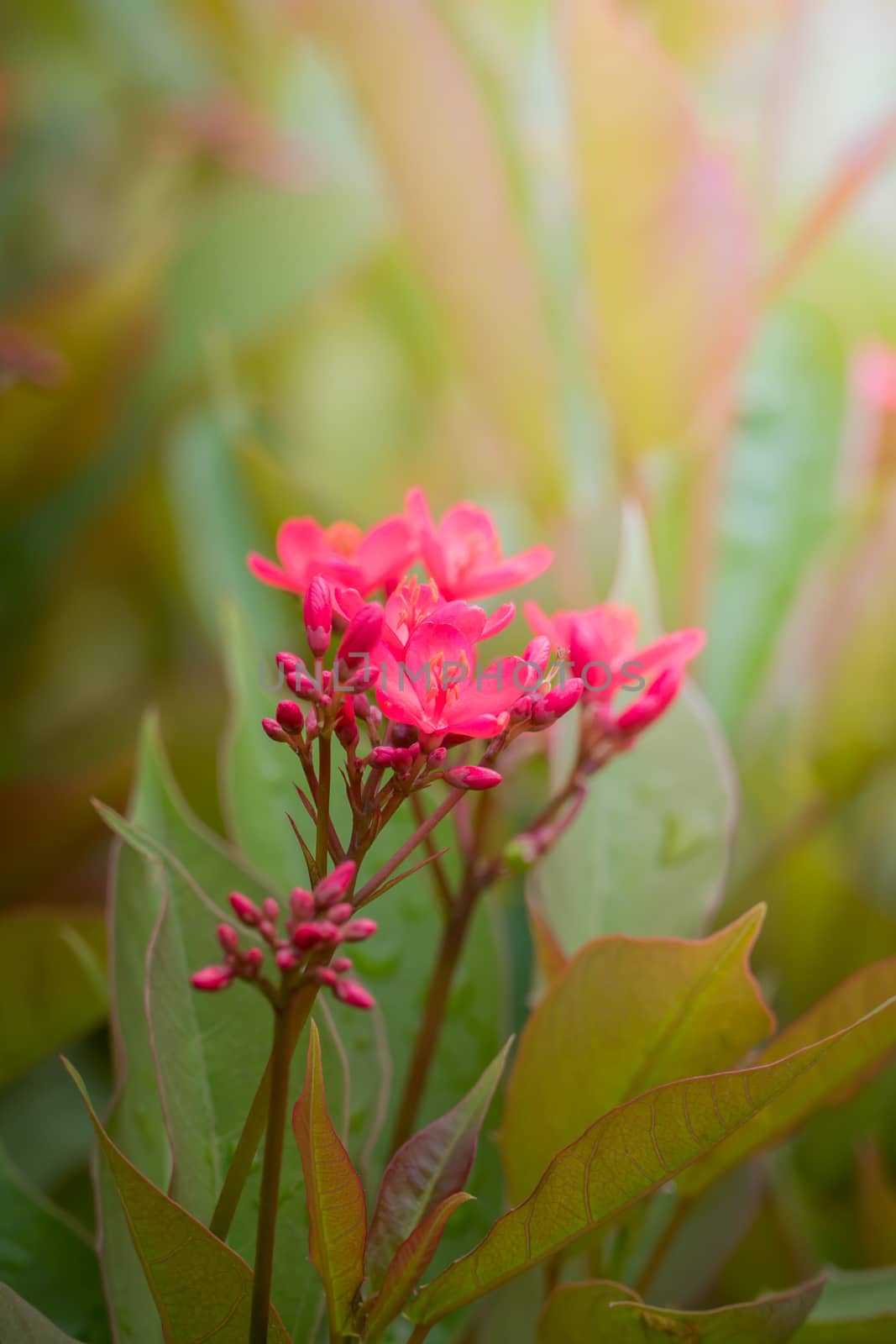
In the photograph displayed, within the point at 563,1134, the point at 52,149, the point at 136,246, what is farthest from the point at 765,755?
the point at 52,149

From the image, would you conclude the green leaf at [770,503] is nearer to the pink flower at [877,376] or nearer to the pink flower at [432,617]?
the pink flower at [877,376]

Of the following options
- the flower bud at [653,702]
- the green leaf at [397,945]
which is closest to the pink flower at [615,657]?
the flower bud at [653,702]

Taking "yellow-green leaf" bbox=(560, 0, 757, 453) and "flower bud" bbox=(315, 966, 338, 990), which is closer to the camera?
"flower bud" bbox=(315, 966, 338, 990)

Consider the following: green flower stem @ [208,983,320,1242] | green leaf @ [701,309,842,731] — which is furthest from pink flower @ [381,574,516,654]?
green leaf @ [701,309,842,731]

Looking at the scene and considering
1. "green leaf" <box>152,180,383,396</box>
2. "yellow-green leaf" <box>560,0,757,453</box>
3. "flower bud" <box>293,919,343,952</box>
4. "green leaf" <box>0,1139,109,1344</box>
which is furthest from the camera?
"green leaf" <box>152,180,383,396</box>

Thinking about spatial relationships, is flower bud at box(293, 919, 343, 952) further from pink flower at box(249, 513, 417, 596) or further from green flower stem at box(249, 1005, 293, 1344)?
pink flower at box(249, 513, 417, 596)

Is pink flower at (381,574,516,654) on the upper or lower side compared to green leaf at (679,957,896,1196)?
upper

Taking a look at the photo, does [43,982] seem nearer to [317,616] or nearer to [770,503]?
[317,616]
